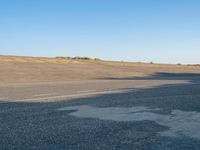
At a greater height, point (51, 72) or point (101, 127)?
point (101, 127)

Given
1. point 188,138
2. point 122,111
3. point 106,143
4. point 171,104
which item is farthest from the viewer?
point 171,104

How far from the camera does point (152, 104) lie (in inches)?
572

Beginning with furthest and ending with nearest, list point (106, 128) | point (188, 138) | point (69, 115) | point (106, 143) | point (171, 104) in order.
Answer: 1. point (171, 104)
2. point (69, 115)
3. point (106, 128)
4. point (188, 138)
5. point (106, 143)

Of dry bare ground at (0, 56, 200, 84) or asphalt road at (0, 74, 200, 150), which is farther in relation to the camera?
dry bare ground at (0, 56, 200, 84)

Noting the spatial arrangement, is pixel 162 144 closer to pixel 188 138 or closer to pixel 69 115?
pixel 188 138

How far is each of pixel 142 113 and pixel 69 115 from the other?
2133mm

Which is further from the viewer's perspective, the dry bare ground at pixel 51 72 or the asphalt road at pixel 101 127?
the dry bare ground at pixel 51 72

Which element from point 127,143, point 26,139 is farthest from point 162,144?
point 26,139

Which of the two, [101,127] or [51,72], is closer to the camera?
[101,127]

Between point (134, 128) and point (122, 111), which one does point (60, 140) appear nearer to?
point (134, 128)

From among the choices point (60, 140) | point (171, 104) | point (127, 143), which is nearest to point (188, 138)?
point (127, 143)

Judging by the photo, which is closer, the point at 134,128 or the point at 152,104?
the point at 134,128

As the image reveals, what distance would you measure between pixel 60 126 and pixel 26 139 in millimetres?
1610

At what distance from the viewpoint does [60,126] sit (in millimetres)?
9938
